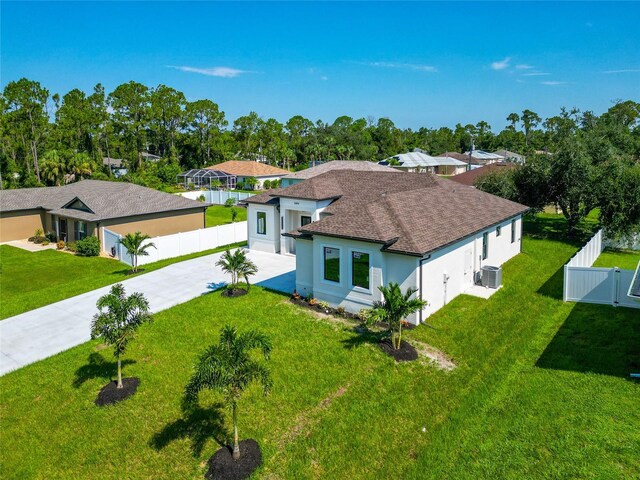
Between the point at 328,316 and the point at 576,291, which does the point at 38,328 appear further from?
the point at 576,291

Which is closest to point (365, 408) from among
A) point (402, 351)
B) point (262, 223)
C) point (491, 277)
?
point (402, 351)

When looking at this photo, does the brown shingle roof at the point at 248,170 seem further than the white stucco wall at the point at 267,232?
Yes

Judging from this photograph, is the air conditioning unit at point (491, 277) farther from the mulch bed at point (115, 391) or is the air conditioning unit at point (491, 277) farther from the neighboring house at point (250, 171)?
the neighboring house at point (250, 171)

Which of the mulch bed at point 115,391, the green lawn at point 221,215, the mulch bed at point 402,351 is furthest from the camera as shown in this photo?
the green lawn at point 221,215

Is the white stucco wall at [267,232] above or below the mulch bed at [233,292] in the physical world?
above

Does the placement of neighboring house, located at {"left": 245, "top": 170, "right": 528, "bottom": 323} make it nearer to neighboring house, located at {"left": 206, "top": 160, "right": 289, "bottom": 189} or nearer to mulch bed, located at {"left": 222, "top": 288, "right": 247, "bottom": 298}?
mulch bed, located at {"left": 222, "top": 288, "right": 247, "bottom": 298}

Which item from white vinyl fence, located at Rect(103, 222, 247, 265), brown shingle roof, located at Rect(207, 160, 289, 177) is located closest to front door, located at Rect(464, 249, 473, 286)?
white vinyl fence, located at Rect(103, 222, 247, 265)

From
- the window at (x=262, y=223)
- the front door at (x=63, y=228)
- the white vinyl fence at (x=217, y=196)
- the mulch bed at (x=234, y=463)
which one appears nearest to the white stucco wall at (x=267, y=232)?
the window at (x=262, y=223)
